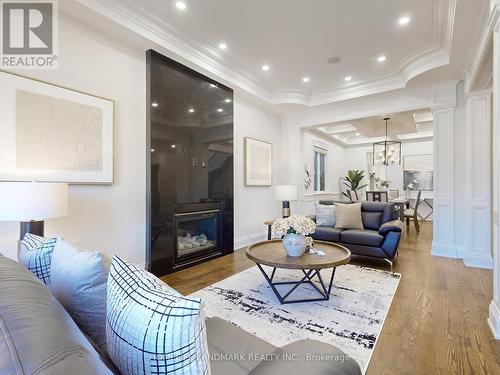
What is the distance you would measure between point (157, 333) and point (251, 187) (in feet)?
15.3

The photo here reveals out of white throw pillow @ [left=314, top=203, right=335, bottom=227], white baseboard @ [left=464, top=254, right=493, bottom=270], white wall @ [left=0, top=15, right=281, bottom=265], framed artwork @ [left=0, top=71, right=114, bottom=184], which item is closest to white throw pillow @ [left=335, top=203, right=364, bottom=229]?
white throw pillow @ [left=314, top=203, right=335, bottom=227]

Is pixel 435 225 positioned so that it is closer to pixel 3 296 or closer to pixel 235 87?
pixel 235 87

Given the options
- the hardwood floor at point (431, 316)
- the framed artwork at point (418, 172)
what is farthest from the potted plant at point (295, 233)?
the framed artwork at point (418, 172)

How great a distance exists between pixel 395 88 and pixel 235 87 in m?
2.77

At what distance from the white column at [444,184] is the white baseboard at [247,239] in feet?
10.0

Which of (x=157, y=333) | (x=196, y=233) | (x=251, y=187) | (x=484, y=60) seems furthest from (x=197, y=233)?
(x=484, y=60)

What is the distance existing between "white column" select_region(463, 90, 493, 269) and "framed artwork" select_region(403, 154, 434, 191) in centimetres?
512

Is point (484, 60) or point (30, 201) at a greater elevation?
point (484, 60)

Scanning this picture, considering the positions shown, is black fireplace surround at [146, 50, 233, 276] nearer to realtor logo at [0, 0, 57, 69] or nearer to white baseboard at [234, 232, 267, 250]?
white baseboard at [234, 232, 267, 250]

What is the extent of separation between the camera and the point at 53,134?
2473mm

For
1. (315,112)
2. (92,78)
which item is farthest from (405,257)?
(92,78)

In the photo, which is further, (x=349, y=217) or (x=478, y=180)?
(x=349, y=217)

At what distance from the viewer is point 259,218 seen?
17.8 feet

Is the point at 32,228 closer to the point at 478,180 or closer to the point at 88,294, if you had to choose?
the point at 88,294
